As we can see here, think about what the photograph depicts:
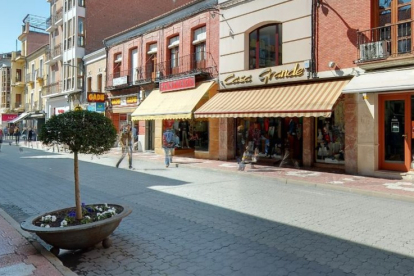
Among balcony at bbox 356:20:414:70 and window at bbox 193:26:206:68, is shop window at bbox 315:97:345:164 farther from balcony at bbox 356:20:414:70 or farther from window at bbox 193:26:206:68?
window at bbox 193:26:206:68

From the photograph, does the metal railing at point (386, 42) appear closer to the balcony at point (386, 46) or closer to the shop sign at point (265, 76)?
the balcony at point (386, 46)

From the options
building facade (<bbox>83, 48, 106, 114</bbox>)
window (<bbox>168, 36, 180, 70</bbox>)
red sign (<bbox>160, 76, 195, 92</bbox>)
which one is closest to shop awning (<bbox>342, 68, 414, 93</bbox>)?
red sign (<bbox>160, 76, 195, 92</bbox>)

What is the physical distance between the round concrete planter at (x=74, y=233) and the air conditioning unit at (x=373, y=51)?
9823 mm

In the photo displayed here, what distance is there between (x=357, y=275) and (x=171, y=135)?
1143 centimetres

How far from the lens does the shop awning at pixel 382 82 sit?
9734 mm

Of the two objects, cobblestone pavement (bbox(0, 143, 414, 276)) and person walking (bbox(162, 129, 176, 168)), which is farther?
person walking (bbox(162, 129, 176, 168))

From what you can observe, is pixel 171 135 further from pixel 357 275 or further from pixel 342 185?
pixel 357 275

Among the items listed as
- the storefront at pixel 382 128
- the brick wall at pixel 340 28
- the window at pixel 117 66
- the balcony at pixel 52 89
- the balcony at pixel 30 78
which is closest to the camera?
the storefront at pixel 382 128

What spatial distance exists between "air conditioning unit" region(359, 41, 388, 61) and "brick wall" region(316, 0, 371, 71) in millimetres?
511

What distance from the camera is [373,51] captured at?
11.0 metres

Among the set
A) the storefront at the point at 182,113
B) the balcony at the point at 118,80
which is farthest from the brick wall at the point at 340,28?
the balcony at the point at 118,80

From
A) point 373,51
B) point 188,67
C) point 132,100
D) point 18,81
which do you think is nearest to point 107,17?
point 132,100

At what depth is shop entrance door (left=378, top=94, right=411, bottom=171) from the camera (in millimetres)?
11000

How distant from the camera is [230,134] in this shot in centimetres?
1662
